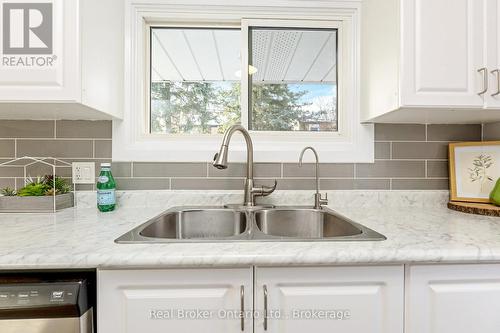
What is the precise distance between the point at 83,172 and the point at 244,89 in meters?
0.92

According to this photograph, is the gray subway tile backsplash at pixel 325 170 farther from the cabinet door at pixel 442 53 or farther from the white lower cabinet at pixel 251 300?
the white lower cabinet at pixel 251 300

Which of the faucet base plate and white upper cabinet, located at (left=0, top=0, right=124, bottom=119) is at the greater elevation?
white upper cabinet, located at (left=0, top=0, right=124, bottom=119)

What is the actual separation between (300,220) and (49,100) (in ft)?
3.71

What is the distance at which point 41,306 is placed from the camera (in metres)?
0.72

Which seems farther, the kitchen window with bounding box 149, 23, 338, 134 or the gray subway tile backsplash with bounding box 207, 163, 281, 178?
the kitchen window with bounding box 149, 23, 338, 134

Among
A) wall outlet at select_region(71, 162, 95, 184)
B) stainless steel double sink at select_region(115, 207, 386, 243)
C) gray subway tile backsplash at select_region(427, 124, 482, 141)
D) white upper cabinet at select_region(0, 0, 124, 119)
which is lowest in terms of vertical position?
stainless steel double sink at select_region(115, 207, 386, 243)

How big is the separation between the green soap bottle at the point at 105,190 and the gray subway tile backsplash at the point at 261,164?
0.14 m

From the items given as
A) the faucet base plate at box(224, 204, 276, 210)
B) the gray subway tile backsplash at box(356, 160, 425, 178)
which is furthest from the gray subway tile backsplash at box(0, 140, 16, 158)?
the gray subway tile backsplash at box(356, 160, 425, 178)

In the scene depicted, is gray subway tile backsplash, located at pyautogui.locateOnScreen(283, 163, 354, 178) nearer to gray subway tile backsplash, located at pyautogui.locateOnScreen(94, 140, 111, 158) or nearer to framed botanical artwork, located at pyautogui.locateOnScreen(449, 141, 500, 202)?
framed botanical artwork, located at pyautogui.locateOnScreen(449, 141, 500, 202)

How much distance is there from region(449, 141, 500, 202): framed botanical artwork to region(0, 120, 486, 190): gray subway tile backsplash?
0.18 feet

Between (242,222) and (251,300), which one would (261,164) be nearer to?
(242,222)

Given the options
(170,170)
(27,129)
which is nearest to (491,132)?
(170,170)

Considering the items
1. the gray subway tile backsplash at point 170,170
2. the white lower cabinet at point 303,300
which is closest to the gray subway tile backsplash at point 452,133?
→ the white lower cabinet at point 303,300

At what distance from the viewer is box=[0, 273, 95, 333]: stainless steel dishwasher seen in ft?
2.36
